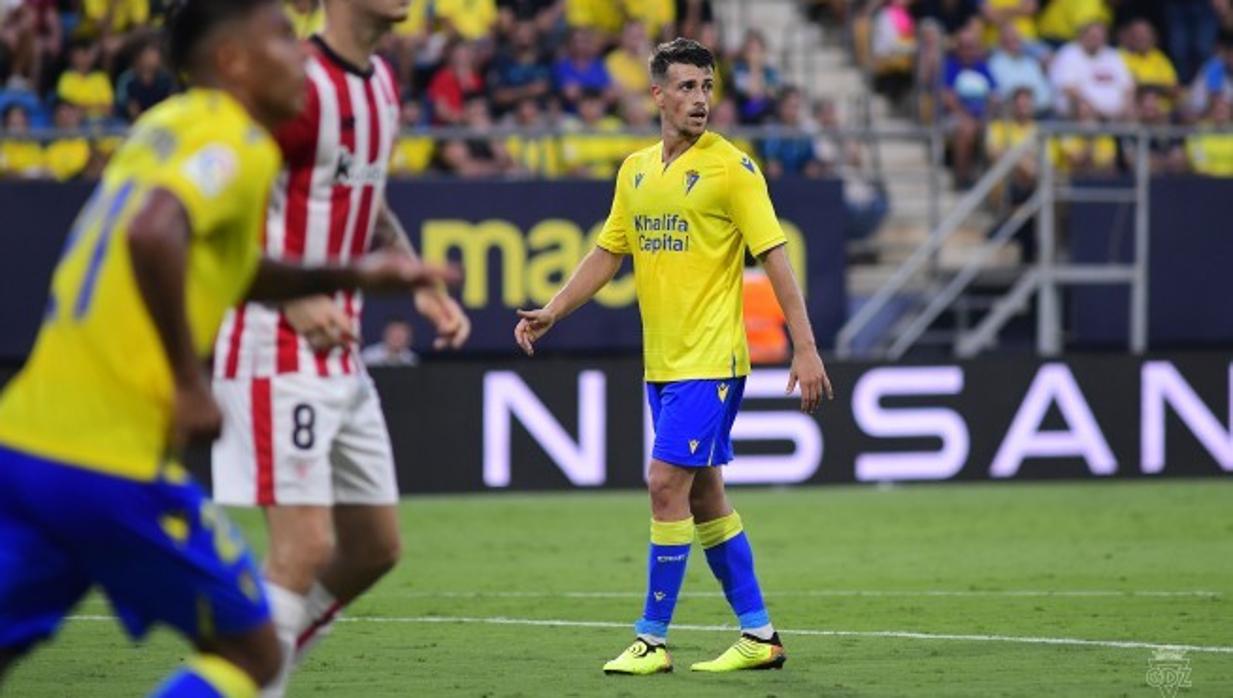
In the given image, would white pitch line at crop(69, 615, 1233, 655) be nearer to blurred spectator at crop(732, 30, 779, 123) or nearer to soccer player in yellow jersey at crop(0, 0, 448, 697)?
soccer player in yellow jersey at crop(0, 0, 448, 697)

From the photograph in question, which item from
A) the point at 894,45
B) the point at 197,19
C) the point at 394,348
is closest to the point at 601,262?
the point at 197,19

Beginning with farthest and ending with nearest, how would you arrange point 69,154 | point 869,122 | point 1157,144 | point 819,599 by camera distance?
point 869,122 → point 1157,144 → point 69,154 → point 819,599

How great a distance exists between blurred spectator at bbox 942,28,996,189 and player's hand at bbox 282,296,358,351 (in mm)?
14883

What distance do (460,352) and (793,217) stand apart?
3.19 meters

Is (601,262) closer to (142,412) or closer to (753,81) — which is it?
(142,412)

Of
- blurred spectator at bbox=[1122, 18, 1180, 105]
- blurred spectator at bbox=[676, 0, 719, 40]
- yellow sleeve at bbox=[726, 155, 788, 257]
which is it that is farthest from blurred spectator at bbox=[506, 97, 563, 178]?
yellow sleeve at bbox=[726, 155, 788, 257]

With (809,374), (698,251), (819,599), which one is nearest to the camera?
(809,374)

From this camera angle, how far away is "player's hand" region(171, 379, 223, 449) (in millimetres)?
4797

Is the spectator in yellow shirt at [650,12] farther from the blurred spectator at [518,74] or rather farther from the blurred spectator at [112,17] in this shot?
the blurred spectator at [112,17]

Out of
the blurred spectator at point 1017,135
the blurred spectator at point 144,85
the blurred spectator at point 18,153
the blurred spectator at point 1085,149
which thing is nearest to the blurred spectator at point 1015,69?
the blurred spectator at point 1085,149

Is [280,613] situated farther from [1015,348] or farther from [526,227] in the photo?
[1015,348]

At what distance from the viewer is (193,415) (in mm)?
4801

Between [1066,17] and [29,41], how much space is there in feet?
35.9

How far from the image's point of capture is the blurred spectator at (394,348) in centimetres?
1792
